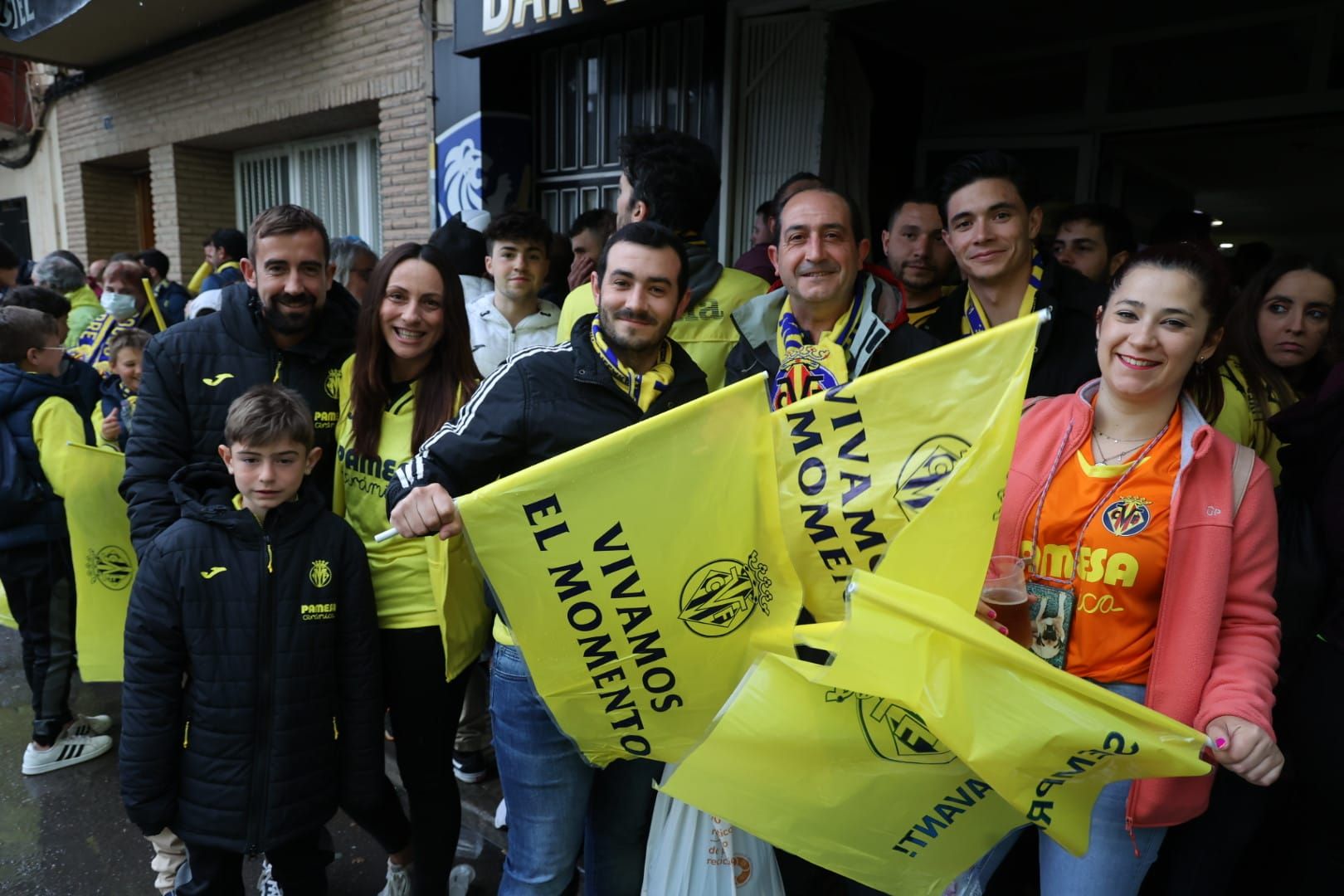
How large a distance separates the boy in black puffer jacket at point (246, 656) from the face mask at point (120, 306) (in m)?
4.01

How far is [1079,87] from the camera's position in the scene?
5836 mm

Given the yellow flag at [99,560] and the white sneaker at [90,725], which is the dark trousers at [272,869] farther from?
the white sneaker at [90,725]

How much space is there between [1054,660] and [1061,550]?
245 millimetres

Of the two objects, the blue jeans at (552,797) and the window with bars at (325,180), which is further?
the window with bars at (325,180)

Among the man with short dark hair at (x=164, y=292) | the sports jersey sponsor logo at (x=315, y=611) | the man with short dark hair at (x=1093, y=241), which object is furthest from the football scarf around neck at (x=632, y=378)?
the man with short dark hair at (x=164, y=292)

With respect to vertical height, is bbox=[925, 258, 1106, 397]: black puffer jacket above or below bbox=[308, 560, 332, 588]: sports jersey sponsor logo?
above

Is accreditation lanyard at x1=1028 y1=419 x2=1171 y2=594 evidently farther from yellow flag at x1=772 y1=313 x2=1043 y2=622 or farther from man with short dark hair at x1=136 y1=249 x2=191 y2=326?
man with short dark hair at x1=136 y1=249 x2=191 y2=326

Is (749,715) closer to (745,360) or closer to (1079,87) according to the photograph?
(745,360)

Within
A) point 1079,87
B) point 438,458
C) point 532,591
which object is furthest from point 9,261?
point 1079,87

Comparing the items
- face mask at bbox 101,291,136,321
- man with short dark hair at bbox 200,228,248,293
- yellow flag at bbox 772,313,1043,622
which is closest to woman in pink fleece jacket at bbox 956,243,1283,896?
yellow flag at bbox 772,313,1043,622

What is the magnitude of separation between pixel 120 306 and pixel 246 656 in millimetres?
4405

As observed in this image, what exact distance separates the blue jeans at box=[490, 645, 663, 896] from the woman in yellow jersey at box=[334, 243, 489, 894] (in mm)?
380

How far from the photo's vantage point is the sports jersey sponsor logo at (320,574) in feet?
7.54

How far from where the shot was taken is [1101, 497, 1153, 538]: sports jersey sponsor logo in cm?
175
